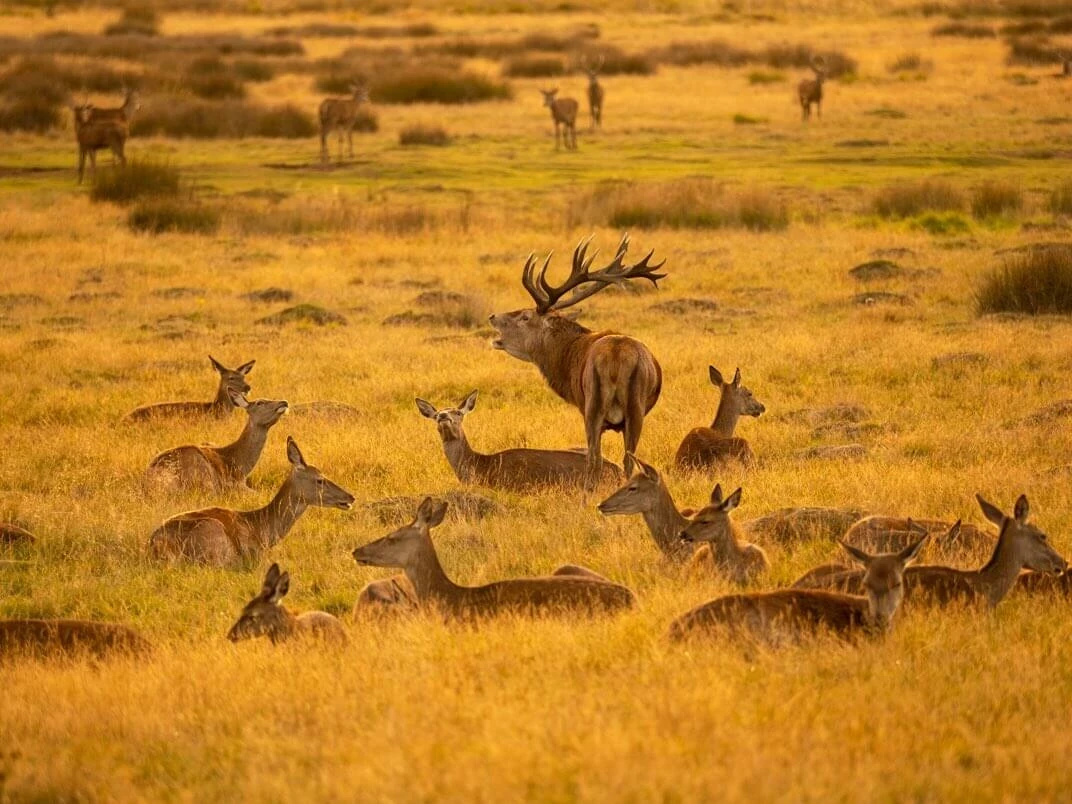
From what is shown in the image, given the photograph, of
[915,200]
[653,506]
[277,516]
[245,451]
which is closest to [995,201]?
[915,200]

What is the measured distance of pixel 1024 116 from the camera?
1432 inches

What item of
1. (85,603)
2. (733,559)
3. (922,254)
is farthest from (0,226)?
(733,559)

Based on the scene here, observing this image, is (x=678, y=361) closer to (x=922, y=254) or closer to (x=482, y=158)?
(x=922, y=254)

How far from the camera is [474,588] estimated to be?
7.62 m

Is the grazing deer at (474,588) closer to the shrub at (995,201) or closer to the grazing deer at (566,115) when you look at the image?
the shrub at (995,201)

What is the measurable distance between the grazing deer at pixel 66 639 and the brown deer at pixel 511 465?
3934mm

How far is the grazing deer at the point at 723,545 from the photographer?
809 centimetres

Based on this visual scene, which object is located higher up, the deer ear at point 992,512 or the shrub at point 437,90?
the shrub at point 437,90

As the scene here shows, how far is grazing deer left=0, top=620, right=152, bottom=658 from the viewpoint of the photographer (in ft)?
23.0

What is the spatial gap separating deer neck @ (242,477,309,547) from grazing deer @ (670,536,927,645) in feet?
11.0

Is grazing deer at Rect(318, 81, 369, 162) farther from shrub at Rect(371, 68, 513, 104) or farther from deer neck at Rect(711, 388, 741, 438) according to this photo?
deer neck at Rect(711, 388, 741, 438)

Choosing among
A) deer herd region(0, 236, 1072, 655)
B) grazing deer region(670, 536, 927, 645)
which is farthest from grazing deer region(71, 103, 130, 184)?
grazing deer region(670, 536, 927, 645)

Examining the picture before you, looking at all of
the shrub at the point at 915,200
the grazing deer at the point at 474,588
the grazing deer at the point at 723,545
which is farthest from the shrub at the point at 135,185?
the grazing deer at the point at 723,545

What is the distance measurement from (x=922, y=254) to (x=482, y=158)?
1329 cm
